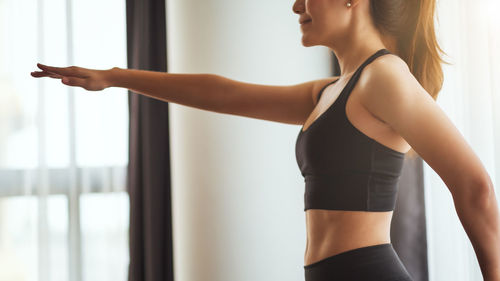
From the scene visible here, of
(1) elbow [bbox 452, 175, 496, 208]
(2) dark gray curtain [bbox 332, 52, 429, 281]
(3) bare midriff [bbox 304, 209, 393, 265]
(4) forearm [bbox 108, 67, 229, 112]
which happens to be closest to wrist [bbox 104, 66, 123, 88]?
(4) forearm [bbox 108, 67, 229, 112]

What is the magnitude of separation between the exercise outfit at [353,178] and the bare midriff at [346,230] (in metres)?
0.01

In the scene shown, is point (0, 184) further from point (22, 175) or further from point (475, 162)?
point (475, 162)

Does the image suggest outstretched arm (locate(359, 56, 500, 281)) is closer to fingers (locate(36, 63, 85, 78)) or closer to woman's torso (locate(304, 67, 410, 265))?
woman's torso (locate(304, 67, 410, 265))

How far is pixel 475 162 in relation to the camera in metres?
0.70

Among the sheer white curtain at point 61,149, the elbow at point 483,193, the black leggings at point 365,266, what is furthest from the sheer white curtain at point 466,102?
the sheer white curtain at point 61,149

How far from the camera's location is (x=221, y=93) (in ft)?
3.84

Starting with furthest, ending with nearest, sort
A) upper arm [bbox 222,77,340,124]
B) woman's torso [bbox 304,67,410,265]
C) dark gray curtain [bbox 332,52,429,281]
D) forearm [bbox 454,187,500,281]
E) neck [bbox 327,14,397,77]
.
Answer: dark gray curtain [bbox 332,52,429,281]
upper arm [bbox 222,77,340,124]
neck [bbox 327,14,397,77]
woman's torso [bbox 304,67,410,265]
forearm [bbox 454,187,500,281]

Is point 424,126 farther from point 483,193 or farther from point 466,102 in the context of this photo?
point 466,102

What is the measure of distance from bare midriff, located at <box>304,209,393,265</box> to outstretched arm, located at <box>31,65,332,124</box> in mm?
338

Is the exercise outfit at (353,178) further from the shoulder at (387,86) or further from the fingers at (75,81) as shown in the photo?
the fingers at (75,81)

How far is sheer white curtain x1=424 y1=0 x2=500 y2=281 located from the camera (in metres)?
1.64

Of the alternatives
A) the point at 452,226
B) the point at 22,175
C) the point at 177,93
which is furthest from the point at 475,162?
the point at 22,175

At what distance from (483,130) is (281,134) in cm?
111

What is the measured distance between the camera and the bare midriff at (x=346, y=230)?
88cm
